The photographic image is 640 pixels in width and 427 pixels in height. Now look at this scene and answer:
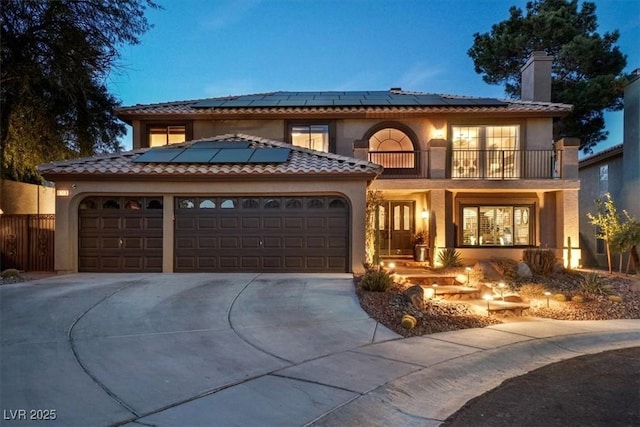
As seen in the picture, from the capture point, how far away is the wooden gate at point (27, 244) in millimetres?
13109

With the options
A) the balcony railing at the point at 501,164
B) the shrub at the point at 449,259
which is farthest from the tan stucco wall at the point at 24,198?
the balcony railing at the point at 501,164

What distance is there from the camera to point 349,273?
12.1m

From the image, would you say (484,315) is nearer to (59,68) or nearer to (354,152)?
(354,152)

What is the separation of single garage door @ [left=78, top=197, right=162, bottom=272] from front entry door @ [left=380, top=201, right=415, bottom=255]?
8.99 metres

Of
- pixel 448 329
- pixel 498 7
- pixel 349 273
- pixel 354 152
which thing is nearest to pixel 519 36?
pixel 498 7

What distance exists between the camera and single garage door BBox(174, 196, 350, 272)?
12.3 m

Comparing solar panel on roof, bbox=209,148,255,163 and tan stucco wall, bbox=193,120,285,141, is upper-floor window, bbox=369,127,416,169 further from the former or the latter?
solar panel on roof, bbox=209,148,255,163

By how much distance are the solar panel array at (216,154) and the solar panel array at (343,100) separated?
2959mm

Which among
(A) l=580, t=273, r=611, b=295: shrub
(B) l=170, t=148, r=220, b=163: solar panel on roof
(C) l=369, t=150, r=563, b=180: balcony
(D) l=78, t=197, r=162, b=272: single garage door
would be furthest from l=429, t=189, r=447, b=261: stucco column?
(D) l=78, t=197, r=162, b=272: single garage door

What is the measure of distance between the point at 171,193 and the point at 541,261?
1185 cm

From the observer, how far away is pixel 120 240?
1238cm

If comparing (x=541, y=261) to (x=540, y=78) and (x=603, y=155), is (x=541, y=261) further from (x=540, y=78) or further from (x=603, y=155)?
(x=603, y=155)

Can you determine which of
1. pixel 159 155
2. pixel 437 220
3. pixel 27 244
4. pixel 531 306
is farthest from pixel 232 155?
pixel 531 306

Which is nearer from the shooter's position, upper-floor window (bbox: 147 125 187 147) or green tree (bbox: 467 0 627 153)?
upper-floor window (bbox: 147 125 187 147)
